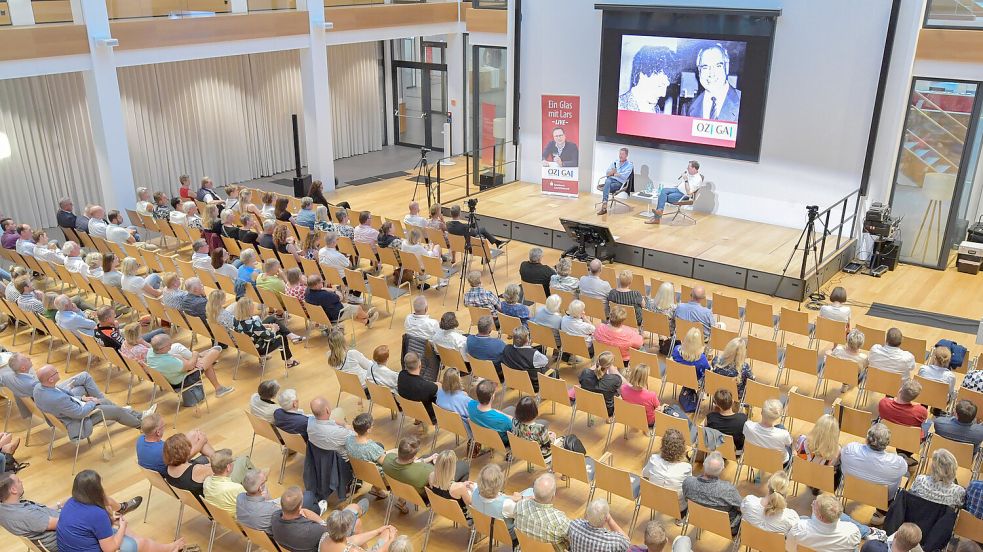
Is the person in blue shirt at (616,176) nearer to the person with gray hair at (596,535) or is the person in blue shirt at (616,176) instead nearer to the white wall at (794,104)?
the white wall at (794,104)

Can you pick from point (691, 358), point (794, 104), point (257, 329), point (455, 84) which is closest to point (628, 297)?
point (691, 358)

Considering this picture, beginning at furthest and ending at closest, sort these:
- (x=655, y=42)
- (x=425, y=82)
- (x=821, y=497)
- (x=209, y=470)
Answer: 1. (x=425, y=82)
2. (x=655, y=42)
3. (x=209, y=470)
4. (x=821, y=497)

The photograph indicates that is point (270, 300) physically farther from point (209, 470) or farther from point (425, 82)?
point (425, 82)

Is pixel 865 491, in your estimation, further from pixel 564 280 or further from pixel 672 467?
pixel 564 280

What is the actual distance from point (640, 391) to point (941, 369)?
299 centimetres

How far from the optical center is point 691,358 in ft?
26.1

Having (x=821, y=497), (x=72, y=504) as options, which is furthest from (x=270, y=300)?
(x=821, y=497)

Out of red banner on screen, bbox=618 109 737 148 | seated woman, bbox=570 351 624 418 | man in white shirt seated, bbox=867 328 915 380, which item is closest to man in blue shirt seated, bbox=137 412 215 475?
seated woman, bbox=570 351 624 418

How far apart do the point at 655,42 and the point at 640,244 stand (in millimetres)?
3973

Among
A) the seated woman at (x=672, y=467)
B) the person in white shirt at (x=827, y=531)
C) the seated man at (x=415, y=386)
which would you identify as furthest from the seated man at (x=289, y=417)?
the person in white shirt at (x=827, y=531)

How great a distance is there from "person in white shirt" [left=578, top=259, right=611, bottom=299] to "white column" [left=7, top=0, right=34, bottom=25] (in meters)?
9.41

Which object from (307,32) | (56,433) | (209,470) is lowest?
(56,433)

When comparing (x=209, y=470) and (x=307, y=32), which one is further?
(x=307, y=32)

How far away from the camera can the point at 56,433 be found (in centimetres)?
824
